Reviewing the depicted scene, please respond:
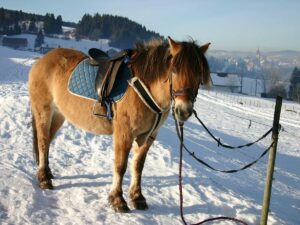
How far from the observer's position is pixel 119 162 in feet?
15.3

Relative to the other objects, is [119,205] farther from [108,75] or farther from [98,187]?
[108,75]

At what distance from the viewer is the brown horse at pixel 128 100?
3873mm

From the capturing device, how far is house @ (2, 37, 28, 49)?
390 ft

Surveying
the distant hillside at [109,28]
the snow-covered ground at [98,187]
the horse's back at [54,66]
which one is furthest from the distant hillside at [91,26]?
the horse's back at [54,66]

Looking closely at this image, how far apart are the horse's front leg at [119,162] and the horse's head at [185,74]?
3.40 ft

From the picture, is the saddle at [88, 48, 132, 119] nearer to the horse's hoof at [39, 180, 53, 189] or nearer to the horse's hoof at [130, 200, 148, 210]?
the horse's hoof at [130, 200, 148, 210]

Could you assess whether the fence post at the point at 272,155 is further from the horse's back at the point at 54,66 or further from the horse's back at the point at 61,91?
the horse's back at the point at 54,66

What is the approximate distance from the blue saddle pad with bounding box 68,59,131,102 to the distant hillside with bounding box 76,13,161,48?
153 m

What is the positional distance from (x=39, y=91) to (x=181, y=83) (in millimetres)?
2909

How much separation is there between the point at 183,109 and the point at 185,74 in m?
0.43

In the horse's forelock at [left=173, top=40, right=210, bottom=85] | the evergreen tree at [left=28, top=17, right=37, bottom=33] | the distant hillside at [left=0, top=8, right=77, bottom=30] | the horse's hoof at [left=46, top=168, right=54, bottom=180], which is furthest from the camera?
the evergreen tree at [left=28, top=17, right=37, bottom=33]

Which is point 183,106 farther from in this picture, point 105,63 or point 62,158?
point 62,158

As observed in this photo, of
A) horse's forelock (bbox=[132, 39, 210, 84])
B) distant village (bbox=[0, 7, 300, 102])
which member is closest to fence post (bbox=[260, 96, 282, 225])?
horse's forelock (bbox=[132, 39, 210, 84])

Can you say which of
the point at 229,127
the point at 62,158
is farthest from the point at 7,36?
the point at 62,158
